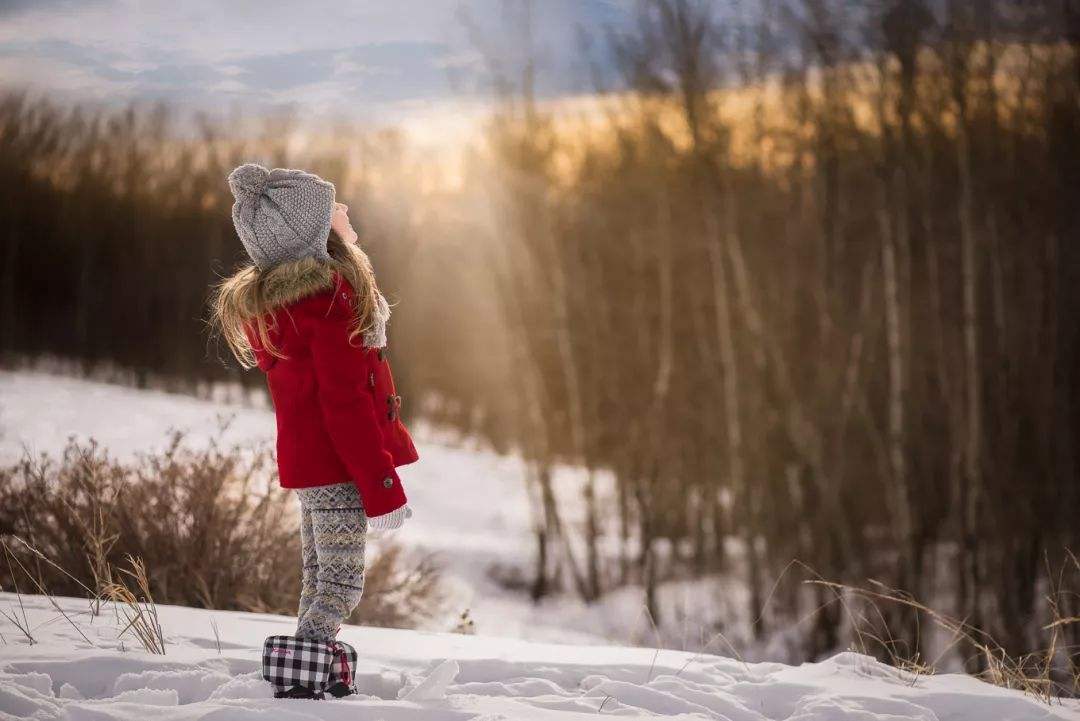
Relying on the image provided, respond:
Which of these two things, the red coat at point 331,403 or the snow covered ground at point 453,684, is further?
the red coat at point 331,403

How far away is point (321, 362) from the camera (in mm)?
2426

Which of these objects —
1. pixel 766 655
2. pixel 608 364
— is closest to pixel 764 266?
pixel 608 364

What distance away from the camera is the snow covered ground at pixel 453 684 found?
2.29m

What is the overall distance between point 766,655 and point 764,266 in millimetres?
6126

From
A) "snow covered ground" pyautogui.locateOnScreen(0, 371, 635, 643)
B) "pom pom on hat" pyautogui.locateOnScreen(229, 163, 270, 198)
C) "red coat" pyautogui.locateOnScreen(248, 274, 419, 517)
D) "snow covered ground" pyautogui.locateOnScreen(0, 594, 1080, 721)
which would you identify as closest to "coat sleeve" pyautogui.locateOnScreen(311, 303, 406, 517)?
"red coat" pyautogui.locateOnScreen(248, 274, 419, 517)

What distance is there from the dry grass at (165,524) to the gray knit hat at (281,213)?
3.04 meters

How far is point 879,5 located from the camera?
1222cm

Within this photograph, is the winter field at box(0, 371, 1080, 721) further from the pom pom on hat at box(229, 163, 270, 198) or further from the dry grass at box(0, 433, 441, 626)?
the dry grass at box(0, 433, 441, 626)

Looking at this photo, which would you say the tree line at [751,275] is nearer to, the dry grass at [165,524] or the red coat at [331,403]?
the dry grass at [165,524]

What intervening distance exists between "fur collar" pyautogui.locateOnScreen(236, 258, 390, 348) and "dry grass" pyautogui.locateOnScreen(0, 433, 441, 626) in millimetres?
3085

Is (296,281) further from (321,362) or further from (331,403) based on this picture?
(331,403)

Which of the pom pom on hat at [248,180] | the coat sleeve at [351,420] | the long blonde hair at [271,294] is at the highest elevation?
the pom pom on hat at [248,180]

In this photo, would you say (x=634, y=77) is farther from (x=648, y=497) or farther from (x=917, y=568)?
(x=917, y=568)

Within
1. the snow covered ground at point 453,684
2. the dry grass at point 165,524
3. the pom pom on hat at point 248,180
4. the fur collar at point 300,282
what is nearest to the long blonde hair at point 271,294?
the fur collar at point 300,282
